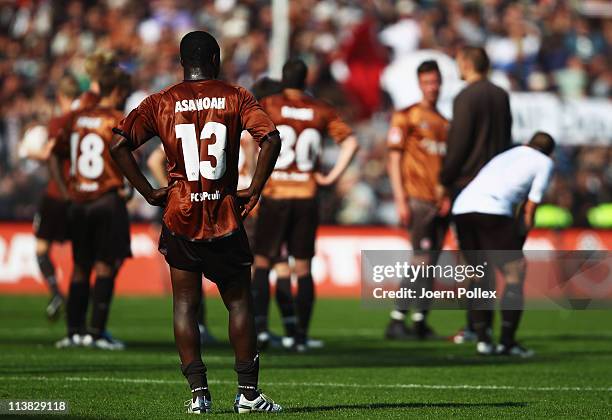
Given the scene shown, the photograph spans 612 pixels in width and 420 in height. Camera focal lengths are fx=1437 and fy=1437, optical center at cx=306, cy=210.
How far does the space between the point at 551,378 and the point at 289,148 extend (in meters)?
3.66

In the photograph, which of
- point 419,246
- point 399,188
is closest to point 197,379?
point 399,188

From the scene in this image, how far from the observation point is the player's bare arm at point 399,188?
1480 cm

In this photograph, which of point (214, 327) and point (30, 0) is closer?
point (214, 327)

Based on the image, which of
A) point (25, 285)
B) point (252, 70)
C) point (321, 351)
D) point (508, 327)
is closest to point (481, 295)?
point (508, 327)

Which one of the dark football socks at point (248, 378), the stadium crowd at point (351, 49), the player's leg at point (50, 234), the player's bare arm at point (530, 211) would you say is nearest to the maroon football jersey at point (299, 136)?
the player's bare arm at point (530, 211)

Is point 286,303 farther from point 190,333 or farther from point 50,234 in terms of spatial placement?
point 190,333

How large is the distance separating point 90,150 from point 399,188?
3441mm

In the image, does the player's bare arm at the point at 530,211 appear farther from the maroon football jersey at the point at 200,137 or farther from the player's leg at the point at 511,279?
the maroon football jersey at the point at 200,137

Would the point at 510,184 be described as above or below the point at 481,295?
above

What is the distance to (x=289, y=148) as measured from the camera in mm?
13242

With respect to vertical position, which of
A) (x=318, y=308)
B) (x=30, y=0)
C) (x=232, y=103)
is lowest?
(x=318, y=308)

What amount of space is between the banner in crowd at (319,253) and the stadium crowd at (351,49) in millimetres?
647

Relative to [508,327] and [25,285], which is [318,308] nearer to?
[25,285]

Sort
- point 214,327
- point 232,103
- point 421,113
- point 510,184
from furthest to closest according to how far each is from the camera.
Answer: point 214,327 < point 421,113 < point 510,184 < point 232,103
